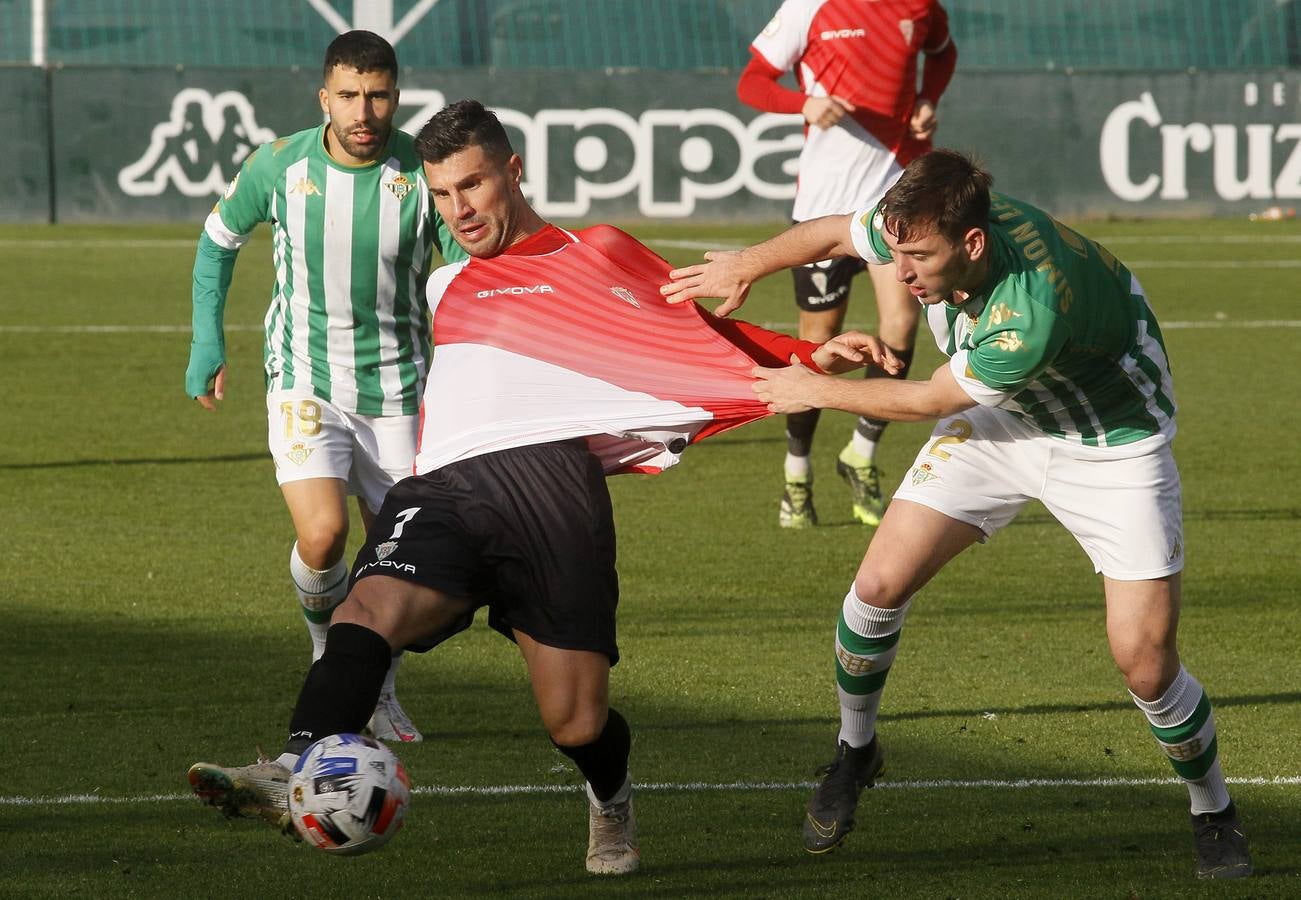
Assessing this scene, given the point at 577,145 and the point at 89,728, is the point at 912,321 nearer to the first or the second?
the point at 89,728

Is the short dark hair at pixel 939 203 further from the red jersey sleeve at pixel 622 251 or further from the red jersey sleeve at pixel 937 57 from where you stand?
the red jersey sleeve at pixel 937 57

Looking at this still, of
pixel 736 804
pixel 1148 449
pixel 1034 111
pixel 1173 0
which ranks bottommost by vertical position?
pixel 736 804

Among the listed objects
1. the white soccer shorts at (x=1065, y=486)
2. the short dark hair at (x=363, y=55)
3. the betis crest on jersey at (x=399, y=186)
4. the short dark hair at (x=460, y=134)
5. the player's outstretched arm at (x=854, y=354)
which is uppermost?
the short dark hair at (x=363, y=55)

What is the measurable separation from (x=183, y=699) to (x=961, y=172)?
3.19m

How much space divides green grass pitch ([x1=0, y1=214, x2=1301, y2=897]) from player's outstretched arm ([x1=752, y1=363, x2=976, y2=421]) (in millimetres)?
1119

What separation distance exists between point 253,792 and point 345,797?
0.18m

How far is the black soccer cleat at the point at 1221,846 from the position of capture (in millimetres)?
4730

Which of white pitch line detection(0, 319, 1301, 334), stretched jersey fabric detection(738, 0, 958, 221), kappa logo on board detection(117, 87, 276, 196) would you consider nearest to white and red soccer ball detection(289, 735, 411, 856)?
stretched jersey fabric detection(738, 0, 958, 221)

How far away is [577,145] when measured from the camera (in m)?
23.7

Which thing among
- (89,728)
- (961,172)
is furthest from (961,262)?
(89,728)

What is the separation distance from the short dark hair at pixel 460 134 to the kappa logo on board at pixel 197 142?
749 inches

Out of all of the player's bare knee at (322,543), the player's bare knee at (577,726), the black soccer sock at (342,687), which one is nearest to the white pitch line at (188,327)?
the player's bare knee at (322,543)

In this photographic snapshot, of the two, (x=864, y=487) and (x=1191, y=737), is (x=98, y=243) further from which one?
(x=1191, y=737)

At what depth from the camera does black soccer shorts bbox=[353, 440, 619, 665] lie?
4.45 meters
